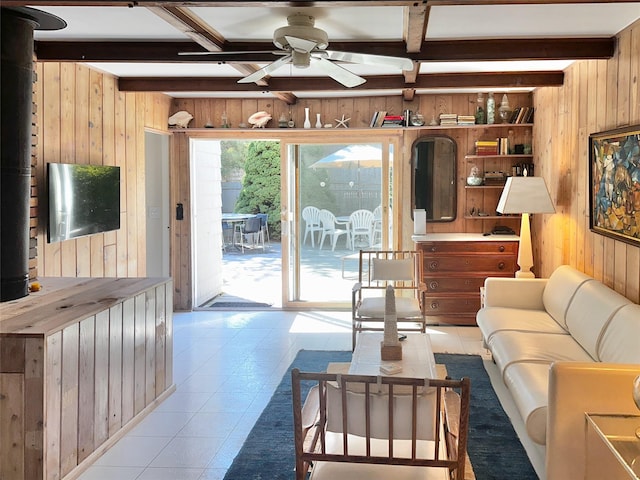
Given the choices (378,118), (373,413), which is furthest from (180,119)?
(373,413)

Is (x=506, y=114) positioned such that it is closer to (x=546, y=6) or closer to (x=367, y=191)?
(x=367, y=191)

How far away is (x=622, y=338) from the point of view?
3.12 m

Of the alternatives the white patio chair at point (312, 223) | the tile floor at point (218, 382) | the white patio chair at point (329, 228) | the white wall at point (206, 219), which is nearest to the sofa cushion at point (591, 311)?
the tile floor at point (218, 382)

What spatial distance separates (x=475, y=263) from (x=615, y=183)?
2310 millimetres

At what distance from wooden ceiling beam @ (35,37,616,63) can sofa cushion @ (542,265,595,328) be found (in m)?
1.54

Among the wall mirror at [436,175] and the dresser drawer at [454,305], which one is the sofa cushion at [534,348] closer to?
the dresser drawer at [454,305]

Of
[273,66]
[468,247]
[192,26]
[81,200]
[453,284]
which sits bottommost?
[453,284]

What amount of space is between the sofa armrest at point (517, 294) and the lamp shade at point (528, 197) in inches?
25.8

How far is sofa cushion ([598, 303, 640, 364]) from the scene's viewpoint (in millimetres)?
2969

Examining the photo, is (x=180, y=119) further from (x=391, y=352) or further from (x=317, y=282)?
(x=391, y=352)

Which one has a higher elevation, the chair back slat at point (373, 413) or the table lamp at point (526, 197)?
the table lamp at point (526, 197)

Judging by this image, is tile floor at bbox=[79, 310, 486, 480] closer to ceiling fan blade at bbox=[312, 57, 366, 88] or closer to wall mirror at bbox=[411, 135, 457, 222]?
wall mirror at bbox=[411, 135, 457, 222]

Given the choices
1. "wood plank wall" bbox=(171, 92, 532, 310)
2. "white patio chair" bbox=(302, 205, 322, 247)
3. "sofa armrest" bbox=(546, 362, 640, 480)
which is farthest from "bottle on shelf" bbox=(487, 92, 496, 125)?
"sofa armrest" bbox=(546, 362, 640, 480)

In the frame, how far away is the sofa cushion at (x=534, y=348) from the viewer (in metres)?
3.46
